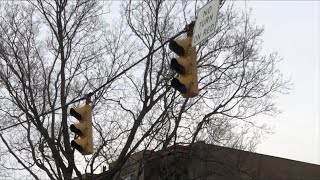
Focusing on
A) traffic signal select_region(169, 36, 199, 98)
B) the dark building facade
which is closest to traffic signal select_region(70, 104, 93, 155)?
traffic signal select_region(169, 36, 199, 98)

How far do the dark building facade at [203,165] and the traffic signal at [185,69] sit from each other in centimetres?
1413

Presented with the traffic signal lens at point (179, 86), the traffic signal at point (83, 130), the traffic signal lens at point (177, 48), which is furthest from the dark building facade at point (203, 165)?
the traffic signal lens at point (179, 86)

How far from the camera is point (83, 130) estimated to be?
1064 cm

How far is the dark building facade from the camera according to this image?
23.3 metres

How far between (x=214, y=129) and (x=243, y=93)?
195 cm

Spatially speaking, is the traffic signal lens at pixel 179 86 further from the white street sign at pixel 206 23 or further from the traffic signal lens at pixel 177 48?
the white street sign at pixel 206 23

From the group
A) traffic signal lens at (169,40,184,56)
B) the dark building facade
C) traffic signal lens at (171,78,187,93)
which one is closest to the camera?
traffic signal lens at (171,78,187,93)

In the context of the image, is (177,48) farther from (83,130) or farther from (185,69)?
(83,130)

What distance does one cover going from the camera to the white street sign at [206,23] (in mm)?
7895

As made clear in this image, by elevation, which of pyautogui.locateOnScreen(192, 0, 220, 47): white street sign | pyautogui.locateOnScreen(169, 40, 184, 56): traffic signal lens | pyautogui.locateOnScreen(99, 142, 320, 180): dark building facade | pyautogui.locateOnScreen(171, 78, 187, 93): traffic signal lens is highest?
pyautogui.locateOnScreen(99, 142, 320, 180): dark building facade

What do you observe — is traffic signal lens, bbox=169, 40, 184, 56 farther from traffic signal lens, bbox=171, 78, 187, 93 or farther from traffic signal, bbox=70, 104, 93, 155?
traffic signal, bbox=70, 104, 93, 155

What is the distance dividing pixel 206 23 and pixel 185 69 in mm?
757

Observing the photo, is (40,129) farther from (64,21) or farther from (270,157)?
(270,157)

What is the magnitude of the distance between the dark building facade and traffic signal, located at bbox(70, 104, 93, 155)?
11345 mm
